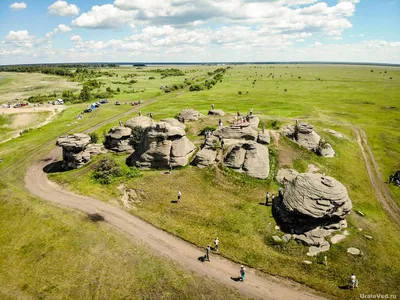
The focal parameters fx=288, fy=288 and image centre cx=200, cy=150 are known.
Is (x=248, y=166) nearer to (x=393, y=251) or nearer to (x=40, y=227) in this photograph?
(x=393, y=251)

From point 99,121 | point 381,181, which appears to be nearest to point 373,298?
point 381,181

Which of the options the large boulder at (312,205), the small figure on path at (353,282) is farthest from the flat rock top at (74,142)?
the small figure on path at (353,282)

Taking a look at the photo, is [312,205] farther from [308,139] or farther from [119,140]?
[119,140]

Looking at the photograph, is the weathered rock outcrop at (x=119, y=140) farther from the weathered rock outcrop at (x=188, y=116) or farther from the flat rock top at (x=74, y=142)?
the weathered rock outcrop at (x=188, y=116)

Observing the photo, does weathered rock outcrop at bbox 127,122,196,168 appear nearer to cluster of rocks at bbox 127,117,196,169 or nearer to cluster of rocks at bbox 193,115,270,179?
cluster of rocks at bbox 127,117,196,169

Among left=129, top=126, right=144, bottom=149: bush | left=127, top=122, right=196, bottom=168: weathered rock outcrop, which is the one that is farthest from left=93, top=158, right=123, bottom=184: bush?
left=129, top=126, right=144, bottom=149: bush

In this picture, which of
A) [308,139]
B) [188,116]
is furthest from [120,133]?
[308,139]
